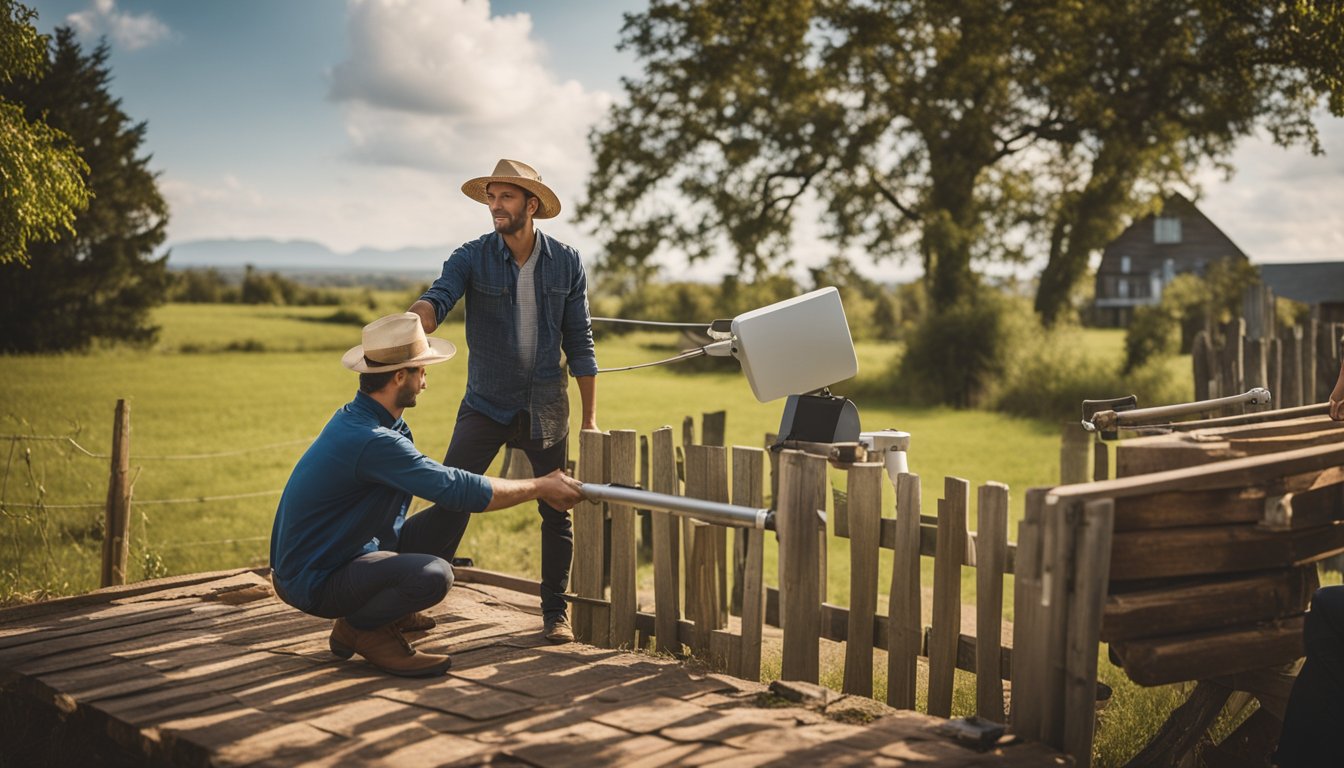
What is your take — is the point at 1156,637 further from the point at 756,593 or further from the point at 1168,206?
the point at 1168,206

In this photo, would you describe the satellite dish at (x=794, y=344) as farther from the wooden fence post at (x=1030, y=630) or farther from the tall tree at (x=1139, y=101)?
the tall tree at (x=1139, y=101)

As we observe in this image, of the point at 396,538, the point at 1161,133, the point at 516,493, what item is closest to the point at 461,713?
the point at 516,493

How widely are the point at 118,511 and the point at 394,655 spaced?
3910 millimetres

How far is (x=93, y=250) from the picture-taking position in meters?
34.8

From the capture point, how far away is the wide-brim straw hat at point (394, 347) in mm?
4383

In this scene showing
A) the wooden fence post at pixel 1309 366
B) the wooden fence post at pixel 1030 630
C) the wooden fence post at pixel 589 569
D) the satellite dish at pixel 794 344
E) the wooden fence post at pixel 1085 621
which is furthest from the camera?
the wooden fence post at pixel 1309 366

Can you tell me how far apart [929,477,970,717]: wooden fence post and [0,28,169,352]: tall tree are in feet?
110

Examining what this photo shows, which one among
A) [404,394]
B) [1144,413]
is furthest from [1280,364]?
[404,394]

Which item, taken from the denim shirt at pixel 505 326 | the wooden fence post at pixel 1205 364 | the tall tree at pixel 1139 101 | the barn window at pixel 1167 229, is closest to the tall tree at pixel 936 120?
the tall tree at pixel 1139 101

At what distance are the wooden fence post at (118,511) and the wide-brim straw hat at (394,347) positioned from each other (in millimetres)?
3617

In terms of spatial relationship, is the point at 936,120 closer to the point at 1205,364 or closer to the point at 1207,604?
the point at 1205,364

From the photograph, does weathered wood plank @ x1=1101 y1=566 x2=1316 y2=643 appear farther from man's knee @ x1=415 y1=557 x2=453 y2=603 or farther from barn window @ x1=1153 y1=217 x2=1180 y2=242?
barn window @ x1=1153 y1=217 x2=1180 y2=242

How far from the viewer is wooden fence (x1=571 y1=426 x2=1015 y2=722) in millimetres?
4340

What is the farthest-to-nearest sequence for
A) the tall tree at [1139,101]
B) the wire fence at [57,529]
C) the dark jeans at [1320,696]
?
the tall tree at [1139,101] < the wire fence at [57,529] < the dark jeans at [1320,696]
